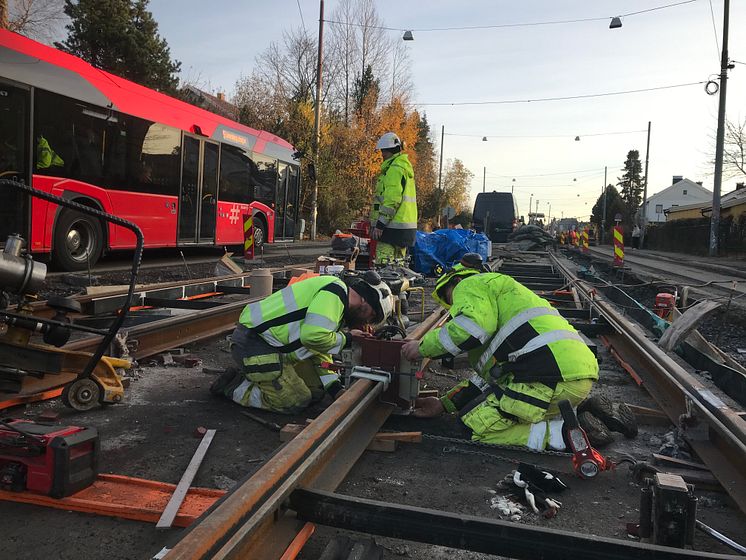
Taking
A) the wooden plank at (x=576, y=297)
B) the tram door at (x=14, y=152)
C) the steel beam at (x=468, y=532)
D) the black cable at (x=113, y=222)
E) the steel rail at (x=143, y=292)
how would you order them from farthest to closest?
the wooden plank at (x=576, y=297), the tram door at (x=14, y=152), the steel rail at (x=143, y=292), the black cable at (x=113, y=222), the steel beam at (x=468, y=532)

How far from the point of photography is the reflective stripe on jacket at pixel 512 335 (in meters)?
3.43

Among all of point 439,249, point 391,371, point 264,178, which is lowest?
point 391,371

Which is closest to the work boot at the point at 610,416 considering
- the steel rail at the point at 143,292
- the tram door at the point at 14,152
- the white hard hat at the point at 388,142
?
the steel rail at the point at 143,292

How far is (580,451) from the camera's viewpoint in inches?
121

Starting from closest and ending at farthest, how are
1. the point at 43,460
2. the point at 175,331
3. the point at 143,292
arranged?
the point at 43,460
the point at 175,331
the point at 143,292

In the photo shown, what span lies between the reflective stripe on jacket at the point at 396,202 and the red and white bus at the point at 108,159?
18.1 ft

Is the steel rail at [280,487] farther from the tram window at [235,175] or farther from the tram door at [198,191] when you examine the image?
the tram window at [235,175]

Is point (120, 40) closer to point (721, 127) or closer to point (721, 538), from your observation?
point (721, 127)

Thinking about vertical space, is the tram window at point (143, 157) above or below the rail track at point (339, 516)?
above

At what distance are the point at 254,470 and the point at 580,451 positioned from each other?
1.67m

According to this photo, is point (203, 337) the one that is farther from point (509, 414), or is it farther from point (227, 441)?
point (509, 414)

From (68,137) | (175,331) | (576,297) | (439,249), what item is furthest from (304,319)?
(439,249)

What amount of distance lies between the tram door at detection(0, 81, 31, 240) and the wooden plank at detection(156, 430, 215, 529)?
7.02 meters

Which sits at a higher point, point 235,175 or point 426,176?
point 426,176
